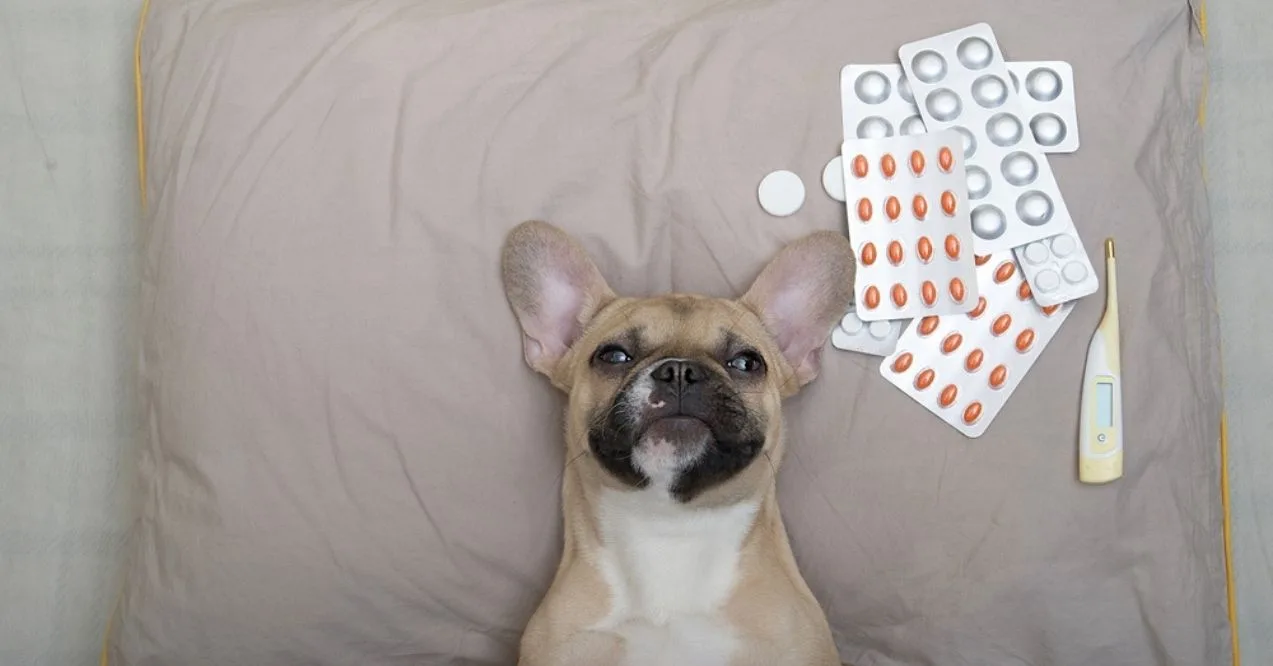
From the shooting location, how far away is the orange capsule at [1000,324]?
229 cm

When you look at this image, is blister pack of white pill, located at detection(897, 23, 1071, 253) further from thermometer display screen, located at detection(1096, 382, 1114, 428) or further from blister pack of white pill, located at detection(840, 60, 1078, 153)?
thermometer display screen, located at detection(1096, 382, 1114, 428)

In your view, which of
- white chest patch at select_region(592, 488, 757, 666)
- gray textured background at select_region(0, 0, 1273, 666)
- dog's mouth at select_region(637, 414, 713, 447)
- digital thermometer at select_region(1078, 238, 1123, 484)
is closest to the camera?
dog's mouth at select_region(637, 414, 713, 447)

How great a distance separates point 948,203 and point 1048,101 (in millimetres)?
317

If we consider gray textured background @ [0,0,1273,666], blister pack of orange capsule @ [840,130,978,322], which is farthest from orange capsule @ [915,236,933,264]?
gray textured background @ [0,0,1273,666]

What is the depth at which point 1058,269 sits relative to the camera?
7.48 feet

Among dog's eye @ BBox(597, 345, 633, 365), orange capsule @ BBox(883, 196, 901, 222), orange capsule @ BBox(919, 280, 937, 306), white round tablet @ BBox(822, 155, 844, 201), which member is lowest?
dog's eye @ BBox(597, 345, 633, 365)

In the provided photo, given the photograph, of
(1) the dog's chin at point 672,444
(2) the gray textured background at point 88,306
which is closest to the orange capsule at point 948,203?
(1) the dog's chin at point 672,444

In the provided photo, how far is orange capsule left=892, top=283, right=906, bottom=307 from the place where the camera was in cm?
231

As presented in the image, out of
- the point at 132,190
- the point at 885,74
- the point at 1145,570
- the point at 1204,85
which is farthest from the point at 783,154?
the point at 132,190

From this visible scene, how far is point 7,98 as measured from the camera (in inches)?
114

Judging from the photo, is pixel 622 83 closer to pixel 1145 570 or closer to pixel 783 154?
pixel 783 154

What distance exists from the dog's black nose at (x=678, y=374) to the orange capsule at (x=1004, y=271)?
0.75m

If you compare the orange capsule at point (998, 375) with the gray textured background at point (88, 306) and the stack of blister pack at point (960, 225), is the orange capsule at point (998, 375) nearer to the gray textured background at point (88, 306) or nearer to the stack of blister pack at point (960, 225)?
the stack of blister pack at point (960, 225)

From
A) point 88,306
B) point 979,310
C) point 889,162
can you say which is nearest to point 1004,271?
point 979,310
